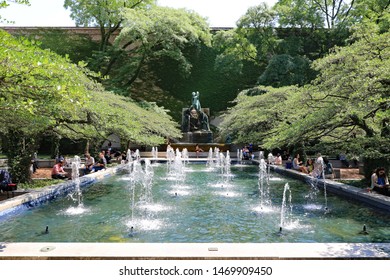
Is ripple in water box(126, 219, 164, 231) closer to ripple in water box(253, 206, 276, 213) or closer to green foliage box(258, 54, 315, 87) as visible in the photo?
ripple in water box(253, 206, 276, 213)

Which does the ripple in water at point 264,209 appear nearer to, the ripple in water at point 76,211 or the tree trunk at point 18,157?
the ripple in water at point 76,211

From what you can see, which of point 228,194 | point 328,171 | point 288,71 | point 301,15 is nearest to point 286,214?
point 228,194

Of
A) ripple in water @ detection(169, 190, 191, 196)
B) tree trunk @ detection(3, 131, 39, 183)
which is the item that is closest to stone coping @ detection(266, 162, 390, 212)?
ripple in water @ detection(169, 190, 191, 196)

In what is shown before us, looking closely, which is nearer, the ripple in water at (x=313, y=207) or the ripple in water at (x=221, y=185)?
the ripple in water at (x=313, y=207)

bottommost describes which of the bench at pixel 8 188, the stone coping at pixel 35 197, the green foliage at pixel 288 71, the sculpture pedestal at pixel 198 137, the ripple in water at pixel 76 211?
the ripple in water at pixel 76 211

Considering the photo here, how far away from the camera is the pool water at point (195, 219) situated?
6.35 metres
